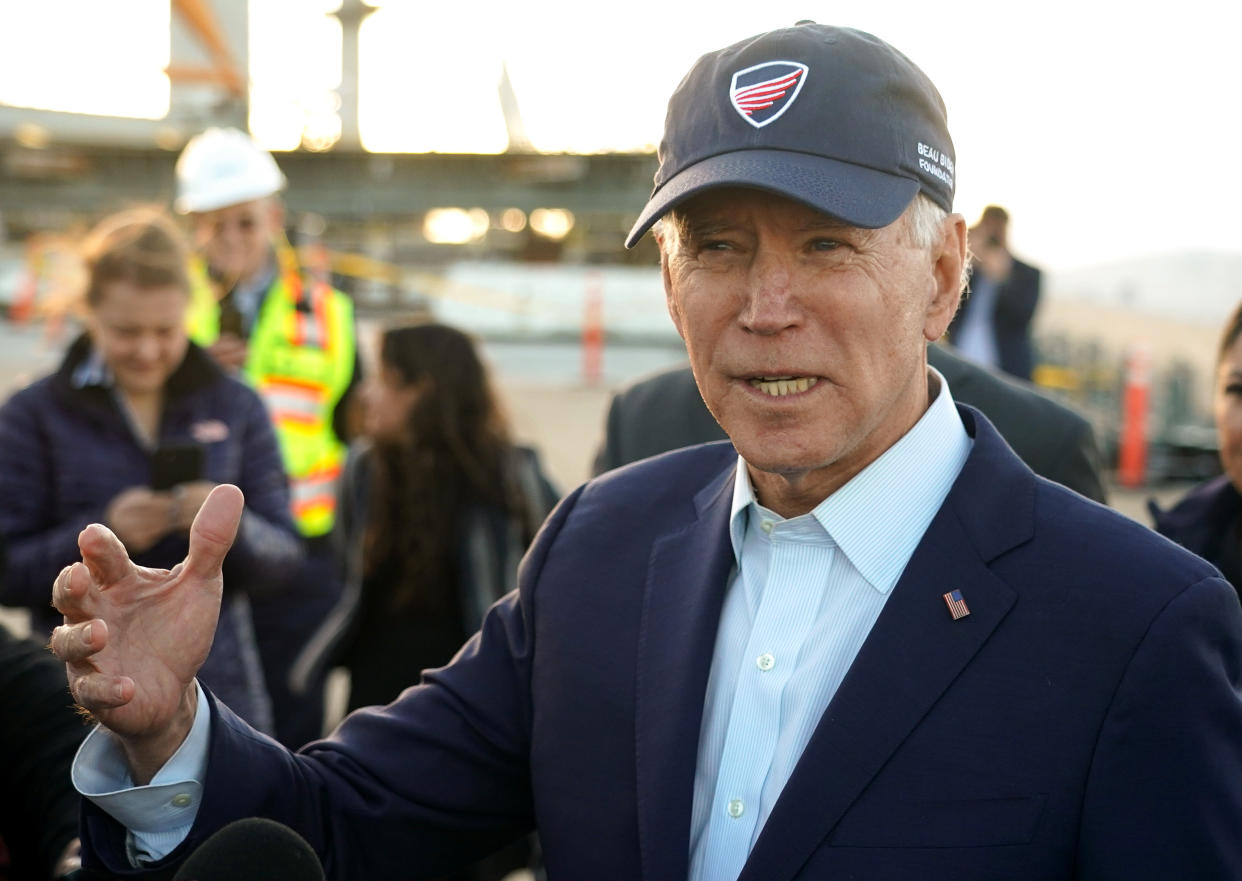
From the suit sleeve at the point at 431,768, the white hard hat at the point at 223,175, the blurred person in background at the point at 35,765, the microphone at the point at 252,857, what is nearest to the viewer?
the microphone at the point at 252,857

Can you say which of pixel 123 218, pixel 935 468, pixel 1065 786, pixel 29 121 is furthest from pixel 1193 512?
pixel 29 121

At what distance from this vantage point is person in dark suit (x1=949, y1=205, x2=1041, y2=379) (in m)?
7.87

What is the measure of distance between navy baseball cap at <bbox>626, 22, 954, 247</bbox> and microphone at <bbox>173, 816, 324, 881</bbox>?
869 mm

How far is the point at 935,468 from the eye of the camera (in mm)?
1735

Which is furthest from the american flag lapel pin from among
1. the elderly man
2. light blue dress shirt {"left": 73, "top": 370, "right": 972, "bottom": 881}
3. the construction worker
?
the construction worker

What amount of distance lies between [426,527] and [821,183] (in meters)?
2.39

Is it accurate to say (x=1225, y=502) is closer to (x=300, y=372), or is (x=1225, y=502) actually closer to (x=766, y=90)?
(x=766, y=90)

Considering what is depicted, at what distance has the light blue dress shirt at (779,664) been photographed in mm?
1638

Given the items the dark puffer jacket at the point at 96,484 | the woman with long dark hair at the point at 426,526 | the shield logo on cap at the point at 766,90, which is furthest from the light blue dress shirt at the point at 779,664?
the woman with long dark hair at the point at 426,526

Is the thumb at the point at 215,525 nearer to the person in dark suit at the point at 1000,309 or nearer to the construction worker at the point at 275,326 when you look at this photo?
the construction worker at the point at 275,326

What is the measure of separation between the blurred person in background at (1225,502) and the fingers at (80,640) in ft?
7.32

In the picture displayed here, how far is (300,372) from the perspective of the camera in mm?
4848

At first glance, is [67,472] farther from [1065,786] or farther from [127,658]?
[1065,786]

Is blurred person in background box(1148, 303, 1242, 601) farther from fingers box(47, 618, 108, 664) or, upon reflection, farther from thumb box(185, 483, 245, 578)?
fingers box(47, 618, 108, 664)
